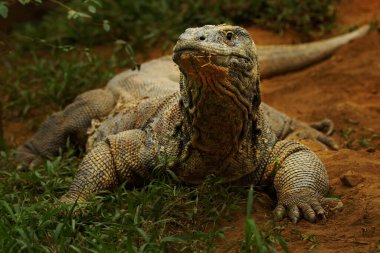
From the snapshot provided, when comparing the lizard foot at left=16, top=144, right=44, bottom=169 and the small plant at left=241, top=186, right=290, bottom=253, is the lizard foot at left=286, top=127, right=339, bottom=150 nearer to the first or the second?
the lizard foot at left=16, top=144, right=44, bottom=169

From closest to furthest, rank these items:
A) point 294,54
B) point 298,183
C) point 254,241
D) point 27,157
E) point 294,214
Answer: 1. point 254,241
2. point 294,214
3. point 298,183
4. point 27,157
5. point 294,54

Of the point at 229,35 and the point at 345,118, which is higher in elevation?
the point at 229,35

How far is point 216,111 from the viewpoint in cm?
482

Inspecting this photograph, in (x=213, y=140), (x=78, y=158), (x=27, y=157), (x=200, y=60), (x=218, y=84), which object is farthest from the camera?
(x=27, y=157)

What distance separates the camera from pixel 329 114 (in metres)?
8.02

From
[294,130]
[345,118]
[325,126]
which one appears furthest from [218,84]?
[345,118]

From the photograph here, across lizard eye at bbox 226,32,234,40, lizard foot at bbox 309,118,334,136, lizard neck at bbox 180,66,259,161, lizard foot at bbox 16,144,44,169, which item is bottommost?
lizard foot at bbox 16,144,44,169

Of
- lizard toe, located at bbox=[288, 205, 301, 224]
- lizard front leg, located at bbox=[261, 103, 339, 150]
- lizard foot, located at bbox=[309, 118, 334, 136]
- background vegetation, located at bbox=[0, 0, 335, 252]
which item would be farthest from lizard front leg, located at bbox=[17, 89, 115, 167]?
lizard toe, located at bbox=[288, 205, 301, 224]

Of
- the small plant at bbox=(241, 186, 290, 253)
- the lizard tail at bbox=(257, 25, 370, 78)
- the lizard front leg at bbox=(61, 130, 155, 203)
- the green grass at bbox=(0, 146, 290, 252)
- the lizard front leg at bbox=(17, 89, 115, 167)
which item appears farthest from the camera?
the lizard tail at bbox=(257, 25, 370, 78)

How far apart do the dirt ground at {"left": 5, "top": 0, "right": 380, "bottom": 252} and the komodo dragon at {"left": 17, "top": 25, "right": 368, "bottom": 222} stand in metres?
0.21

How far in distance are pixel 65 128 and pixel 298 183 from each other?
114 inches

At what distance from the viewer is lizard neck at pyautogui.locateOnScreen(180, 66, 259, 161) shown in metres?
4.64

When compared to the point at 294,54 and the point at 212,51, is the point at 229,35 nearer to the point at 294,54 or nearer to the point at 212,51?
the point at 212,51

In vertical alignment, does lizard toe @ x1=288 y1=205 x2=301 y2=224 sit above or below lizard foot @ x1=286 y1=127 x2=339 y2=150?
above
